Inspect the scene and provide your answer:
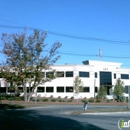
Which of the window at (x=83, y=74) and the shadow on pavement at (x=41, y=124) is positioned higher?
the window at (x=83, y=74)

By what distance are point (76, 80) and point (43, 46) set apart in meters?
15.5

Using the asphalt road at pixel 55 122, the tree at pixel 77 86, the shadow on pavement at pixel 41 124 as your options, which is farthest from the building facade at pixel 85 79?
the shadow on pavement at pixel 41 124

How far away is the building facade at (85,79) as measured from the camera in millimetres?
60250

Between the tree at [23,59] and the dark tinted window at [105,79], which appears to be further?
the dark tinted window at [105,79]

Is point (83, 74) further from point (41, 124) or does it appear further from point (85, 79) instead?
point (41, 124)

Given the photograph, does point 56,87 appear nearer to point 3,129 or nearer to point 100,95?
point 100,95

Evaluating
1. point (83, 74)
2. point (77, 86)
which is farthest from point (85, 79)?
point (77, 86)

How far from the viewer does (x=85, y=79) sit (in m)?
61.7

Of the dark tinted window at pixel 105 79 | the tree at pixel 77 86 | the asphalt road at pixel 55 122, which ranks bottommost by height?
the asphalt road at pixel 55 122

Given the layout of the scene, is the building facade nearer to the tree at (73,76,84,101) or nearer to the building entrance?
the building entrance

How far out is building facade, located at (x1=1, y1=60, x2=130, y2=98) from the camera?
198ft

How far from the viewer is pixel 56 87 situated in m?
60.6

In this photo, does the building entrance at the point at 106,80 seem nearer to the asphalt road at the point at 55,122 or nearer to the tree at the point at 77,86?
the tree at the point at 77,86

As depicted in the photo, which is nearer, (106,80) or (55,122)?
(55,122)
